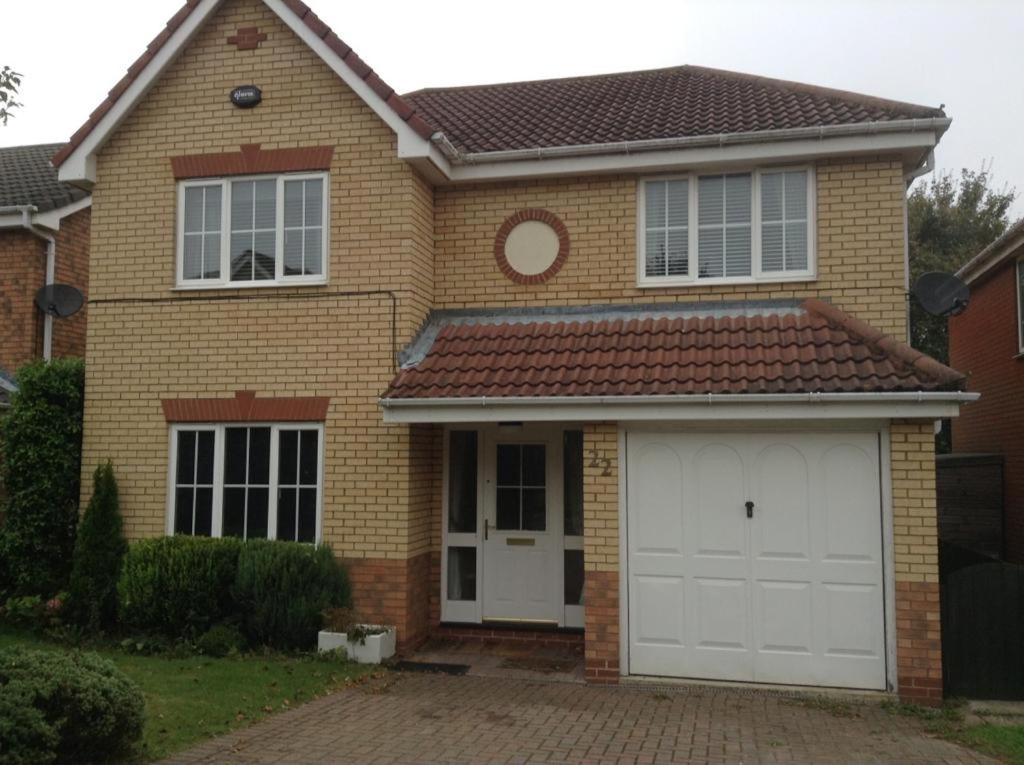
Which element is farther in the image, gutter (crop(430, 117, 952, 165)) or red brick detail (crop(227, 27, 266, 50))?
red brick detail (crop(227, 27, 266, 50))

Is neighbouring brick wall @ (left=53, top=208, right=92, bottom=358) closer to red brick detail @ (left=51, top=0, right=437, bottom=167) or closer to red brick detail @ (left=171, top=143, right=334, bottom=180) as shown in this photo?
red brick detail @ (left=51, top=0, right=437, bottom=167)

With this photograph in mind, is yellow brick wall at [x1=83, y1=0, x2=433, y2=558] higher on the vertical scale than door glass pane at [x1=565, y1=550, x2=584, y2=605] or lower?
higher

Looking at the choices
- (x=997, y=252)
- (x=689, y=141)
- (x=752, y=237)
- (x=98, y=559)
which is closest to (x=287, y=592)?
(x=98, y=559)

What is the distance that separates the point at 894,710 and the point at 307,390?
6.75m

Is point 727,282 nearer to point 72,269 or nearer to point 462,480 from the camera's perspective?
point 462,480

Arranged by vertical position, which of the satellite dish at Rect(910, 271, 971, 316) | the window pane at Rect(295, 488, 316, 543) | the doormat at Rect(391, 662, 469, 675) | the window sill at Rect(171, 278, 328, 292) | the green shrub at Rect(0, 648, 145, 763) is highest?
the window sill at Rect(171, 278, 328, 292)

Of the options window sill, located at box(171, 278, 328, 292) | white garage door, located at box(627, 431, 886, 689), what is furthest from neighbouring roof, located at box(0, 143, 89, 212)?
white garage door, located at box(627, 431, 886, 689)

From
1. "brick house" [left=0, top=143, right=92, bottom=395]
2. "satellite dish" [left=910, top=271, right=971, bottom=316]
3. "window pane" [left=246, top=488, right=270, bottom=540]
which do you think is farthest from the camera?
"brick house" [left=0, top=143, right=92, bottom=395]

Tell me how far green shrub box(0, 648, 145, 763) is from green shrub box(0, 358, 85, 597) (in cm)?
490

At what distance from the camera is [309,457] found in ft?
32.6

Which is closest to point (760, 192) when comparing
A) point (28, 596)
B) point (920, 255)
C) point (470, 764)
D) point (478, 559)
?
point (478, 559)

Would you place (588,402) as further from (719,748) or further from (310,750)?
(310,750)

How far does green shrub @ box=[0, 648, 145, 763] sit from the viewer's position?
5.23m

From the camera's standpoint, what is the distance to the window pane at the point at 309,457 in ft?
32.4
